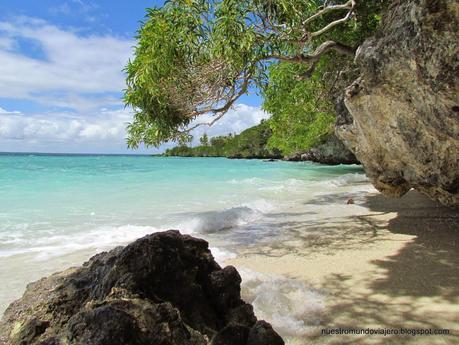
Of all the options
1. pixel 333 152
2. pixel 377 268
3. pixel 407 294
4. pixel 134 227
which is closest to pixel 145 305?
pixel 407 294

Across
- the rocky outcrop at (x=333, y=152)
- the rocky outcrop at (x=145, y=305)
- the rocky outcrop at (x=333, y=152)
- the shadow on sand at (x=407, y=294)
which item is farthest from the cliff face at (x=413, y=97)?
the rocky outcrop at (x=333, y=152)

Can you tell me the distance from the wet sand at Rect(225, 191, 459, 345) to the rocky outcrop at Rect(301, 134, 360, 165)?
3487 cm

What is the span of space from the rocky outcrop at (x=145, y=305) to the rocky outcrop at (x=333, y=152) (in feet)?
134

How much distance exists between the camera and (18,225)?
10.1 meters

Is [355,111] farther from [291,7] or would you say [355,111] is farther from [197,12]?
[197,12]

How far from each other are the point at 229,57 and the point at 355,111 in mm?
2605

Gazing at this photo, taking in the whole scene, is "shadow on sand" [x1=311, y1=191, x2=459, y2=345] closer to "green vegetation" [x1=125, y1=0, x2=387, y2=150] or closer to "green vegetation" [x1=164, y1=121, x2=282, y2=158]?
"green vegetation" [x1=125, y1=0, x2=387, y2=150]

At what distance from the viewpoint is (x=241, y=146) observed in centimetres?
8850

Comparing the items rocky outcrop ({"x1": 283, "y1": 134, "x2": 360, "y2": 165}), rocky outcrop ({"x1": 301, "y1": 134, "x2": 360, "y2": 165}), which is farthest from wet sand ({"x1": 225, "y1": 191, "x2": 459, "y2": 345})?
rocky outcrop ({"x1": 301, "y1": 134, "x2": 360, "y2": 165})

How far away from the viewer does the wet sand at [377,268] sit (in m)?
3.51

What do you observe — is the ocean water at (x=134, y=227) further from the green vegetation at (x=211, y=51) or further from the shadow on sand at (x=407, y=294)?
the green vegetation at (x=211, y=51)

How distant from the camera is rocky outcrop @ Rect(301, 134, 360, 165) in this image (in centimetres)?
4275

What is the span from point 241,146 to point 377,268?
8374 cm

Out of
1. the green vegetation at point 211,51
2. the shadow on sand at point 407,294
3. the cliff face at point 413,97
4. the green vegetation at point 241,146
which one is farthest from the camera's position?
the green vegetation at point 241,146
